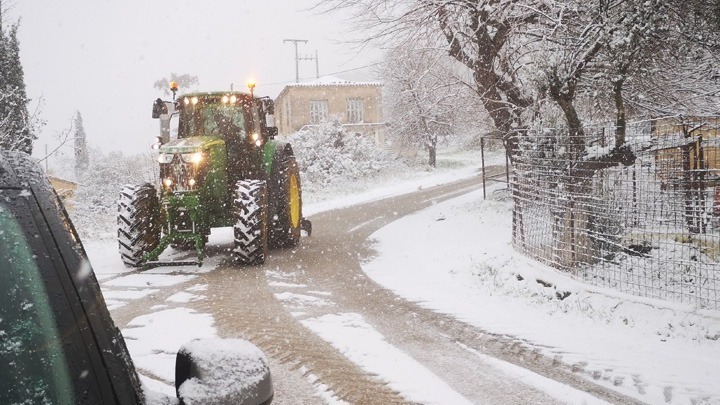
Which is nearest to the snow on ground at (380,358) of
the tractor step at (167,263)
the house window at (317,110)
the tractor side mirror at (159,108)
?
the tractor step at (167,263)

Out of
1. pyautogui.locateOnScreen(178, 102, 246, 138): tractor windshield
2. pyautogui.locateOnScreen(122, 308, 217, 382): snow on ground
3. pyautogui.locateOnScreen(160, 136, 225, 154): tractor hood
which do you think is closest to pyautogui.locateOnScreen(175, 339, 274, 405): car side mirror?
pyautogui.locateOnScreen(122, 308, 217, 382): snow on ground

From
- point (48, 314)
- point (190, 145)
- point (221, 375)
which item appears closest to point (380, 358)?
point (221, 375)

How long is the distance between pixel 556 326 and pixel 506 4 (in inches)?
258

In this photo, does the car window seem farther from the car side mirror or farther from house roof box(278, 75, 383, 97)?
house roof box(278, 75, 383, 97)

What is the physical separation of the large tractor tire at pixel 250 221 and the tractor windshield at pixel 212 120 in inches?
55.8

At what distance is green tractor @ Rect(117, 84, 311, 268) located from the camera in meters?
7.57

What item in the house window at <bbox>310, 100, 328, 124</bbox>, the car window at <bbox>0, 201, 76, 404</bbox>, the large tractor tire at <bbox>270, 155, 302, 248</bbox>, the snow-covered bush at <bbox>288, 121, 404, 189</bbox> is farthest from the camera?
the house window at <bbox>310, 100, 328, 124</bbox>

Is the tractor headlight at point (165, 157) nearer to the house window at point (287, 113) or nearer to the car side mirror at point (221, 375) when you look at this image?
the car side mirror at point (221, 375)

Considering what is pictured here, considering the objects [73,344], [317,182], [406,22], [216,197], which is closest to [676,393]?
[73,344]

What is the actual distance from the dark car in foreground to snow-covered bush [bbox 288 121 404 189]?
23356 mm

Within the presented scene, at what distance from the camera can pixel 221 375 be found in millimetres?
1320

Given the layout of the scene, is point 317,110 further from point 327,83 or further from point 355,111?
point 355,111

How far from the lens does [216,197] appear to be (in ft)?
26.7

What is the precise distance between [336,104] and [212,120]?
3133 cm
